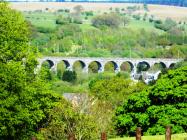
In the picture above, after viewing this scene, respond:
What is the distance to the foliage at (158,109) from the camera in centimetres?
2244

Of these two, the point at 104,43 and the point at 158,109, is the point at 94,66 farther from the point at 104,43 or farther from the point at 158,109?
the point at 158,109

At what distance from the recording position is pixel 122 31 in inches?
5325

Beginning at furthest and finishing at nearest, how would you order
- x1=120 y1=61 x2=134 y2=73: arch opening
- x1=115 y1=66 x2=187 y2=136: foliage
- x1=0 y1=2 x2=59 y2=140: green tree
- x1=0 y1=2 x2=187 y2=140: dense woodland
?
x1=120 y1=61 x2=134 y2=73: arch opening, x1=115 y1=66 x2=187 y2=136: foliage, x1=0 y1=2 x2=187 y2=140: dense woodland, x1=0 y1=2 x2=59 y2=140: green tree

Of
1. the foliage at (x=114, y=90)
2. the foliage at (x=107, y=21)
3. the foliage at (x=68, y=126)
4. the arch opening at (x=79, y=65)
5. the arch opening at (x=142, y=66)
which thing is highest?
the foliage at (x=107, y=21)

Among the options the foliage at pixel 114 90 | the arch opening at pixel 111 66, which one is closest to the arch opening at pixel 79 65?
the arch opening at pixel 111 66

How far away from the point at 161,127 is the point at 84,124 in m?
2.61

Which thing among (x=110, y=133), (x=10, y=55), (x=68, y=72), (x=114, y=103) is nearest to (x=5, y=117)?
(x=10, y=55)

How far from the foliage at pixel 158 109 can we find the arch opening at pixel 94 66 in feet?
229

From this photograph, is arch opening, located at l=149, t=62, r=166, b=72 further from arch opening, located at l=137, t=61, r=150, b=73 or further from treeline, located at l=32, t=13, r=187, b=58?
treeline, located at l=32, t=13, r=187, b=58

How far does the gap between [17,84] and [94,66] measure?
3102 inches

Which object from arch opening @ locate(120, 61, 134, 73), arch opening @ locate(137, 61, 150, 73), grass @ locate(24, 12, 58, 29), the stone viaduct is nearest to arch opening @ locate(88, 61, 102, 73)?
the stone viaduct

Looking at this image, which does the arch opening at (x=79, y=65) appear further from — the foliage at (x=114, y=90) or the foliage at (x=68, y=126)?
the foliage at (x=68, y=126)

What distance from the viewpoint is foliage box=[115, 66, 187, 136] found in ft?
73.6

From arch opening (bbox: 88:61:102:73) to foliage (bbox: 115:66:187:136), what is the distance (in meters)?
69.8
